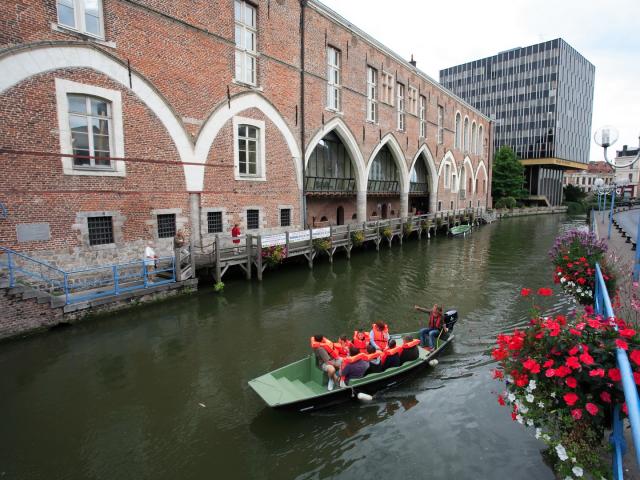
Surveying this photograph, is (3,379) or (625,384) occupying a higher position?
(625,384)

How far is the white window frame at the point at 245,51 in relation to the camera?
15.5 meters

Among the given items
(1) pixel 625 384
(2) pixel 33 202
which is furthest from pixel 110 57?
(1) pixel 625 384

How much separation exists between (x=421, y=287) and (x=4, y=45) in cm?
1372

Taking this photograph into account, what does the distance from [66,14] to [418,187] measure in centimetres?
2701

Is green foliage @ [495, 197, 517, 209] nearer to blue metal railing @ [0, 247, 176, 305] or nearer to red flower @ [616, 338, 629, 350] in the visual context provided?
blue metal railing @ [0, 247, 176, 305]

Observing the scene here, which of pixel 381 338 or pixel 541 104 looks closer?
pixel 381 338

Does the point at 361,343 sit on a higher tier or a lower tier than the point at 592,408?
lower

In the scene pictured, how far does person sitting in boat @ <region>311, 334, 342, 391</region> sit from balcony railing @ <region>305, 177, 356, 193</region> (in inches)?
595

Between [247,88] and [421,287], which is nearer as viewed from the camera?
[421,287]

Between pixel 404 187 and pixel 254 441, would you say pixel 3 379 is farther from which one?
pixel 404 187

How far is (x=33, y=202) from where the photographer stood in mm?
10250

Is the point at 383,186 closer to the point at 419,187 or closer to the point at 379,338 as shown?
the point at 419,187

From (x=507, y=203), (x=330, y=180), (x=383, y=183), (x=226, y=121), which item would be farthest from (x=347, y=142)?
(x=507, y=203)

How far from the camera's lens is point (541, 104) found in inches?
2662
